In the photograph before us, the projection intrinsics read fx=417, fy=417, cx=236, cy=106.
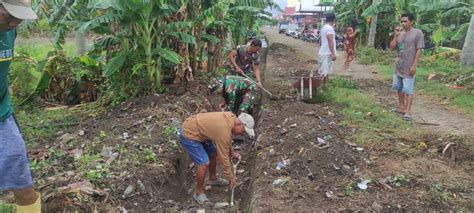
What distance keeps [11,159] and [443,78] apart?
35.9 feet

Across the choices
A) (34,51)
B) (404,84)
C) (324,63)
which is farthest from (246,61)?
(34,51)

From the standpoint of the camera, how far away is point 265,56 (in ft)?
62.6

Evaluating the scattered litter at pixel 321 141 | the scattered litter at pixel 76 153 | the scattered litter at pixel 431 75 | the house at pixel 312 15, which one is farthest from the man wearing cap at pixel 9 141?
the house at pixel 312 15

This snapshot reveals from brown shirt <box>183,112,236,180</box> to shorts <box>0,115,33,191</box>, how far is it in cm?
197

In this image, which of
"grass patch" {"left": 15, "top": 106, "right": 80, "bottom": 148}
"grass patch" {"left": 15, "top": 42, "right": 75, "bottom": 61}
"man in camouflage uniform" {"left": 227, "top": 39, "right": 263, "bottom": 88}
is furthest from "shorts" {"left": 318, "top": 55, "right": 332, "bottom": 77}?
"grass patch" {"left": 15, "top": 42, "right": 75, "bottom": 61}

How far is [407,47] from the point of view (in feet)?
21.4

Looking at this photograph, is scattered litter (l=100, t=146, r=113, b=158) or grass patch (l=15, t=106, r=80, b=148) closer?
scattered litter (l=100, t=146, r=113, b=158)

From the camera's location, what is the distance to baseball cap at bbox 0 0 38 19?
2660mm

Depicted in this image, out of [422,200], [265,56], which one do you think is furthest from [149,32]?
[265,56]

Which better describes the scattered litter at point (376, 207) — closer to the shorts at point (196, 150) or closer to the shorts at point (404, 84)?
the shorts at point (196, 150)

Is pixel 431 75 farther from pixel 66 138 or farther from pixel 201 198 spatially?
pixel 66 138

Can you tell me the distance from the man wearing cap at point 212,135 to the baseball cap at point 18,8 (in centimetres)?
222

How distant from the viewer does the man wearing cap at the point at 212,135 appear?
4.46 meters

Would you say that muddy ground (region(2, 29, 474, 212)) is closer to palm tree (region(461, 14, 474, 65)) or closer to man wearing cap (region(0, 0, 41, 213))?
man wearing cap (region(0, 0, 41, 213))
